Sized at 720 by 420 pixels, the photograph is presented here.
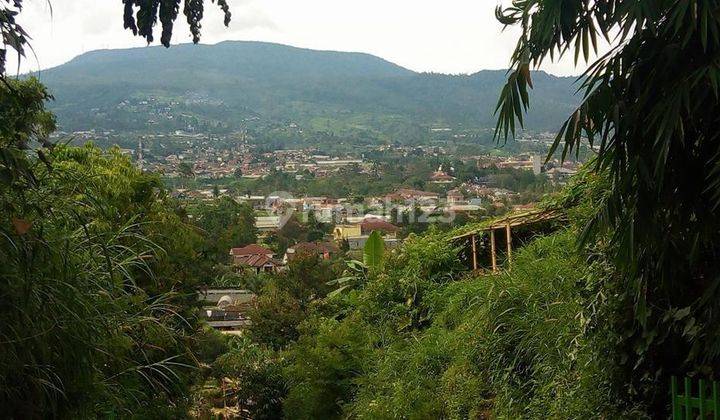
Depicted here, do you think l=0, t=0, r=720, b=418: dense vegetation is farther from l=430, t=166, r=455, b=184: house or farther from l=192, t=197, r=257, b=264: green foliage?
l=430, t=166, r=455, b=184: house

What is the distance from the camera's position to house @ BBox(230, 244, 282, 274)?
36.4 m

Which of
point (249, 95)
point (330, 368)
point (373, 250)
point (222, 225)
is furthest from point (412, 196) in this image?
point (249, 95)

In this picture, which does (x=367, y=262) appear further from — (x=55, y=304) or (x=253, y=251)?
(x=253, y=251)

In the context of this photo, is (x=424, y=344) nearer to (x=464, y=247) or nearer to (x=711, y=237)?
(x=464, y=247)

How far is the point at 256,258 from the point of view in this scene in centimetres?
3769

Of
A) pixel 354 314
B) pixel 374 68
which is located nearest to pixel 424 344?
pixel 354 314

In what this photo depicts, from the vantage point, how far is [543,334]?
646 cm

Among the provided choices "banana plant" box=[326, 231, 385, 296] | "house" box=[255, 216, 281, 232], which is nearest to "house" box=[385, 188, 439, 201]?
"house" box=[255, 216, 281, 232]

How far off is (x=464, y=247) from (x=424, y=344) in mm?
2525

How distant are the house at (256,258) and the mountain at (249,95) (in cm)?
3059

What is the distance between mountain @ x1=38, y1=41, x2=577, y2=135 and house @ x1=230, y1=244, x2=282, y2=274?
30595 millimetres

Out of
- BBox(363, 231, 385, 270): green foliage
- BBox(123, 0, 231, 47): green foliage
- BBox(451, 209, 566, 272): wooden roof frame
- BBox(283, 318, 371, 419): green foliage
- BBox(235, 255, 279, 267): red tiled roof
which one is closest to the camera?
BBox(123, 0, 231, 47): green foliage

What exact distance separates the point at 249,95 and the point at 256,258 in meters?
90.9

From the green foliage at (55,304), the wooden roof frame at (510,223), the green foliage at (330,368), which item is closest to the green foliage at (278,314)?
the green foliage at (330,368)
